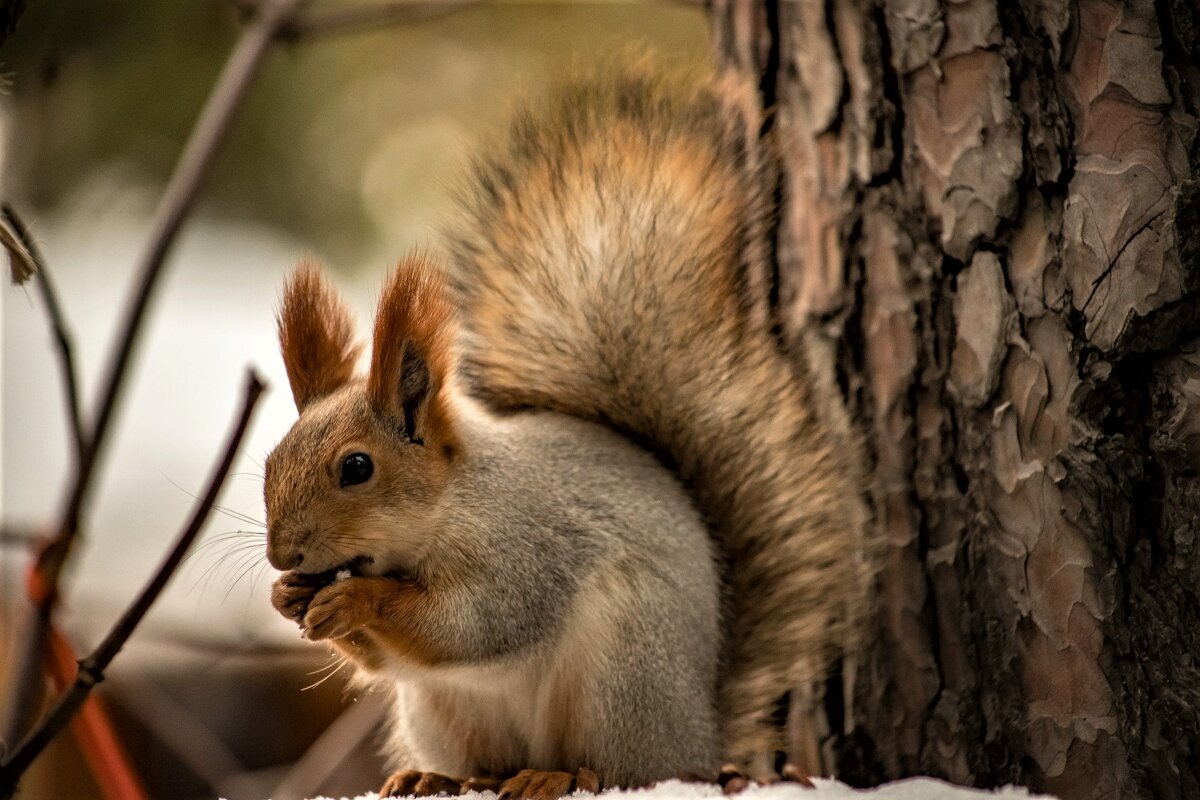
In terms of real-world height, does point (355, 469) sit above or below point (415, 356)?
below

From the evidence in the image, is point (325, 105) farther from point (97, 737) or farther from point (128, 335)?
point (97, 737)

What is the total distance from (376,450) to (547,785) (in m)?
0.36

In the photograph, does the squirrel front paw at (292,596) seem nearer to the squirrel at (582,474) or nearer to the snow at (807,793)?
the squirrel at (582,474)

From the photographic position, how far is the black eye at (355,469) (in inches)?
42.1

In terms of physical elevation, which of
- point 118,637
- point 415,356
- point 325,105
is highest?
point 325,105

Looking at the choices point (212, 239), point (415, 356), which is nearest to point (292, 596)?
point (415, 356)

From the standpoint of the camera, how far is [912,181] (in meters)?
1.26

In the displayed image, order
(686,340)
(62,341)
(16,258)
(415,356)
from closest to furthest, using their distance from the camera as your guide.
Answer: (16,258) < (62,341) < (415,356) < (686,340)

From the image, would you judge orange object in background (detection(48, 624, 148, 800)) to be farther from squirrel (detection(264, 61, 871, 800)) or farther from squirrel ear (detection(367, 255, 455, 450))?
squirrel ear (detection(367, 255, 455, 450))

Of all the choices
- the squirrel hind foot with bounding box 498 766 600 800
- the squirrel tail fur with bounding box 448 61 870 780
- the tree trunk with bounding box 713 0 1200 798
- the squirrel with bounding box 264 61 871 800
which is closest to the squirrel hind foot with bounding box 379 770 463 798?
the squirrel with bounding box 264 61 871 800

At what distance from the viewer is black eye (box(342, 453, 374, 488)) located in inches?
42.1

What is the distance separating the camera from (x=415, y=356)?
112 cm

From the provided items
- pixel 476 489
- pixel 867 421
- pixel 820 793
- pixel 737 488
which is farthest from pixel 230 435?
pixel 867 421

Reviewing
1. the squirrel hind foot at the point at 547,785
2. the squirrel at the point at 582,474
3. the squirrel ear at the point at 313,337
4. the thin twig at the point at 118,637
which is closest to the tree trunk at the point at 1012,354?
the squirrel at the point at 582,474
